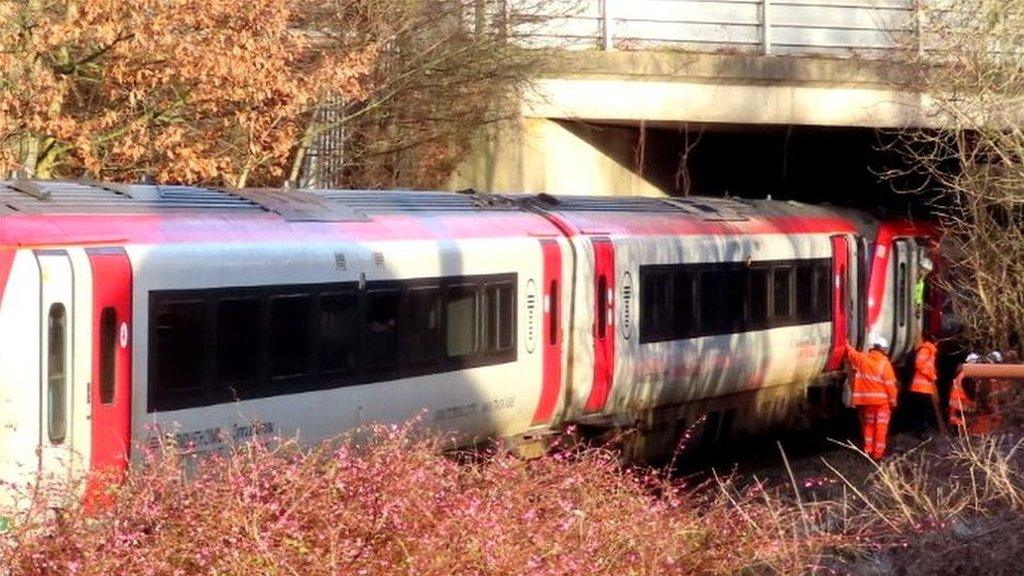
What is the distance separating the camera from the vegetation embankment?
670cm

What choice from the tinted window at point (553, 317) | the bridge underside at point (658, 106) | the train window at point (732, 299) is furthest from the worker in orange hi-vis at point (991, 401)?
the bridge underside at point (658, 106)

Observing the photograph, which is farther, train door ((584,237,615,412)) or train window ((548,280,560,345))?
train door ((584,237,615,412))

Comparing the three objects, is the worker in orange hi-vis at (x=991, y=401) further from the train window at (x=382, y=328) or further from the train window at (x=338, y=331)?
the train window at (x=338, y=331)

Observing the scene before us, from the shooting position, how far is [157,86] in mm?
14836

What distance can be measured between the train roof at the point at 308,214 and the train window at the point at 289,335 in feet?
1.42

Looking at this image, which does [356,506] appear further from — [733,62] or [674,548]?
[733,62]

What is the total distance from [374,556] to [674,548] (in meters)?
1.70

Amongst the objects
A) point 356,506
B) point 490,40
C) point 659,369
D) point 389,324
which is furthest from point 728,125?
point 356,506

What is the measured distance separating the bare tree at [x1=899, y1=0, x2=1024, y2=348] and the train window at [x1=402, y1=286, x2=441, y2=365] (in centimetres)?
730

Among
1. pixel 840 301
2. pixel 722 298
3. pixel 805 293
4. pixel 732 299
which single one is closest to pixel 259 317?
pixel 722 298

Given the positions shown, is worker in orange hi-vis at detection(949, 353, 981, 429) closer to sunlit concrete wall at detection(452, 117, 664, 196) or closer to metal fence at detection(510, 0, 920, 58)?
metal fence at detection(510, 0, 920, 58)

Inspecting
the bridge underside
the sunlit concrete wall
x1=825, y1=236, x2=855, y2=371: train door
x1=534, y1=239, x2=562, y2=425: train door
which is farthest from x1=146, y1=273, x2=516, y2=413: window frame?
the sunlit concrete wall

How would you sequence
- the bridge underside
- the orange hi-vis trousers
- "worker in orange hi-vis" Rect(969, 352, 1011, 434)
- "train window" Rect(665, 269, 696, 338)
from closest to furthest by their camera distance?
"worker in orange hi-vis" Rect(969, 352, 1011, 434) → "train window" Rect(665, 269, 696, 338) → the orange hi-vis trousers → the bridge underside

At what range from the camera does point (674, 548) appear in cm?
799
